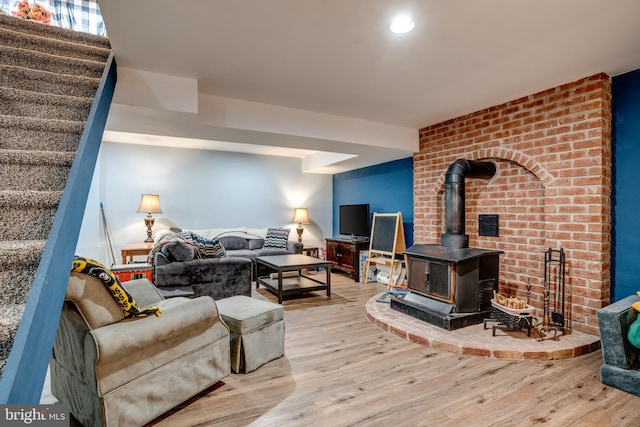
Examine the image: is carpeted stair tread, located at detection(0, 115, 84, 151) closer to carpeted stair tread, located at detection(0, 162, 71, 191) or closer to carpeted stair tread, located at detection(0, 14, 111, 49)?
carpeted stair tread, located at detection(0, 162, 71, 191)

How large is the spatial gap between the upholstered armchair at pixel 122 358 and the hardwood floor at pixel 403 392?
0.59ft

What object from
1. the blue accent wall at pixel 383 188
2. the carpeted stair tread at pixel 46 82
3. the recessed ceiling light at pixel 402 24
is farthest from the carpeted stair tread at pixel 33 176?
the blue accent wall at pixel 383 188

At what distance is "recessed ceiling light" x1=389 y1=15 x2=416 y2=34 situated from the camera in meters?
1.94

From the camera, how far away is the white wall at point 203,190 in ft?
18.0

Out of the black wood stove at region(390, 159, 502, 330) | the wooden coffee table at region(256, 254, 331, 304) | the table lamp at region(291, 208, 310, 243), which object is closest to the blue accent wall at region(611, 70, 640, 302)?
the black wood stove at region(390, 159, 502, 330)

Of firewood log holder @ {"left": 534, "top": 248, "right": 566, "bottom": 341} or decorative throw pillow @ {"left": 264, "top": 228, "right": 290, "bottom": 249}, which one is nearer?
firewood log holder @ {"left": 534, "top": 248, "right": 566, "bottom": 341}

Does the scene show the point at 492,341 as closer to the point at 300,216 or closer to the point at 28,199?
the point at 28,199

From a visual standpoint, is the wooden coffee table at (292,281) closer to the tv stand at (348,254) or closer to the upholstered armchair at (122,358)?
the tv stand at (348,254)

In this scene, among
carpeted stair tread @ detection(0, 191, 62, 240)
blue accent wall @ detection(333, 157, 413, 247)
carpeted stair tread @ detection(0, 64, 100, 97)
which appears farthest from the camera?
blue accent wall @ detection(333, 157, 413, 247)

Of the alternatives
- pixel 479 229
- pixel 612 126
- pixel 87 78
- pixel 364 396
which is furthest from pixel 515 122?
pixel 87 78

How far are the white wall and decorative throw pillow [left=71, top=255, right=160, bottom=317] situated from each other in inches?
148

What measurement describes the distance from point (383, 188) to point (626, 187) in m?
3.36

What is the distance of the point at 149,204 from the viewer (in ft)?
17.6

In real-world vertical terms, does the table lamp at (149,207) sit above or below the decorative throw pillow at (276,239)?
above
